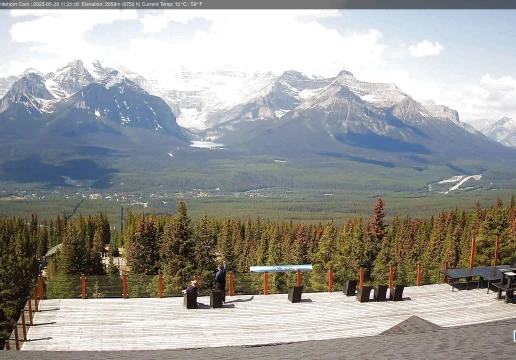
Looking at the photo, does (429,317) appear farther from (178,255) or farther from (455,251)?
(455,251)

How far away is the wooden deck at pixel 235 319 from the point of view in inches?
604

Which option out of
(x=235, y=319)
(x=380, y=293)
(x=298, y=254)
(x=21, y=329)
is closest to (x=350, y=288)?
(x=380, y=293)

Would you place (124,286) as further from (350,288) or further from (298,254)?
(298,254)

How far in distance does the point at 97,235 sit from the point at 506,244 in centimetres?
6270

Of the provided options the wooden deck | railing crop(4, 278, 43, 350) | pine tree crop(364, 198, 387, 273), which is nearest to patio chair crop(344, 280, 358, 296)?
the wooden deck

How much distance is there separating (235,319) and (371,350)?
6.63 meters

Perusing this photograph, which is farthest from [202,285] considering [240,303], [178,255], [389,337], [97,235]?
[97,235]

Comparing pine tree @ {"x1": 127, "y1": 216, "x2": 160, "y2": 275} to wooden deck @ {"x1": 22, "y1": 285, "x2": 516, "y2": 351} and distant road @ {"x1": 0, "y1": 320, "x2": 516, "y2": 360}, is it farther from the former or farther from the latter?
distant road @ {"x1": 0, "y1": 320, "x2": 516, "y2": 360}

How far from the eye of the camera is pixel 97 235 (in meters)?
80.0

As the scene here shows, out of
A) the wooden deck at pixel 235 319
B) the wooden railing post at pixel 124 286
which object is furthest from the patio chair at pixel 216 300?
the wooden railing post at pixel 124 286

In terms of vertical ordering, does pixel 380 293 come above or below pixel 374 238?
above

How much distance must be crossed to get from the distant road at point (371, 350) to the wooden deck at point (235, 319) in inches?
90.9

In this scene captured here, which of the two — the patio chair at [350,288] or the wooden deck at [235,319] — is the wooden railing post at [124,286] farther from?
the patio chair at [350,288]

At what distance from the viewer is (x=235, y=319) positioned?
17.5 m
